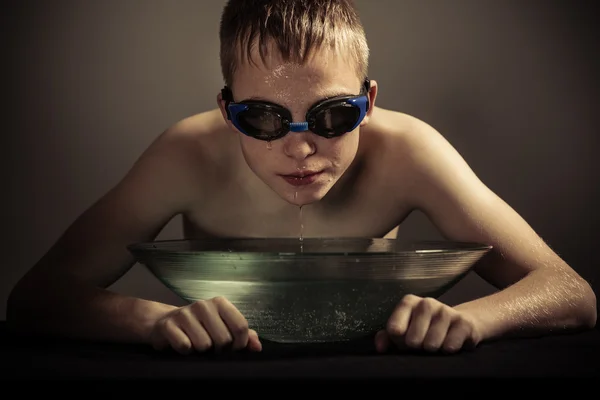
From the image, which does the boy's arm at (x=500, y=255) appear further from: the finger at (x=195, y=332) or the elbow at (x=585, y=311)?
the finger at (x=195, y=332)

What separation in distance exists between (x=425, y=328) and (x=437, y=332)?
19 millimetres

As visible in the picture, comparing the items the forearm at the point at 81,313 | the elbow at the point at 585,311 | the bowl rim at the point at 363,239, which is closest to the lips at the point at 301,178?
the bowl rim at the point at 363,239

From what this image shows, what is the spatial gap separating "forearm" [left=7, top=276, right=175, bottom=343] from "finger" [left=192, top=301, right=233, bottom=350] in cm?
14

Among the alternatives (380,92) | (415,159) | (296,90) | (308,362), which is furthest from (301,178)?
(380,92)

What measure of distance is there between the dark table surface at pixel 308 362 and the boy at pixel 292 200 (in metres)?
0.03

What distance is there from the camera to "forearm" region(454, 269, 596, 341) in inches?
50.0

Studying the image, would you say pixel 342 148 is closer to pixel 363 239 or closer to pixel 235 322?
pixel 363 239

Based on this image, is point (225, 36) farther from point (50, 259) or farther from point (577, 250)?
point (577, 250)

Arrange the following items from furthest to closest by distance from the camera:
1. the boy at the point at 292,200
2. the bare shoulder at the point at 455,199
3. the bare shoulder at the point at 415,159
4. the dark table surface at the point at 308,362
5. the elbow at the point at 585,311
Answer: the bare shoulder at the point at 415,159, the bare shoulder at the point at 455,199, the elbow at the point at 585,311, the boy at the point at 292,200, the dark table surface at the point at 308,362

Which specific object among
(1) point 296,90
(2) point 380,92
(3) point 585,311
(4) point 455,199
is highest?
(1) point 296,90

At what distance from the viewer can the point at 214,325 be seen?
3.78ft

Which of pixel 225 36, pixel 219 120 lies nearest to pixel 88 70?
pixel 219 120

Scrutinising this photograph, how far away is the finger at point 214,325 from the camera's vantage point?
1151 millimetres

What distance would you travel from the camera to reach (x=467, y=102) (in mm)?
2535
